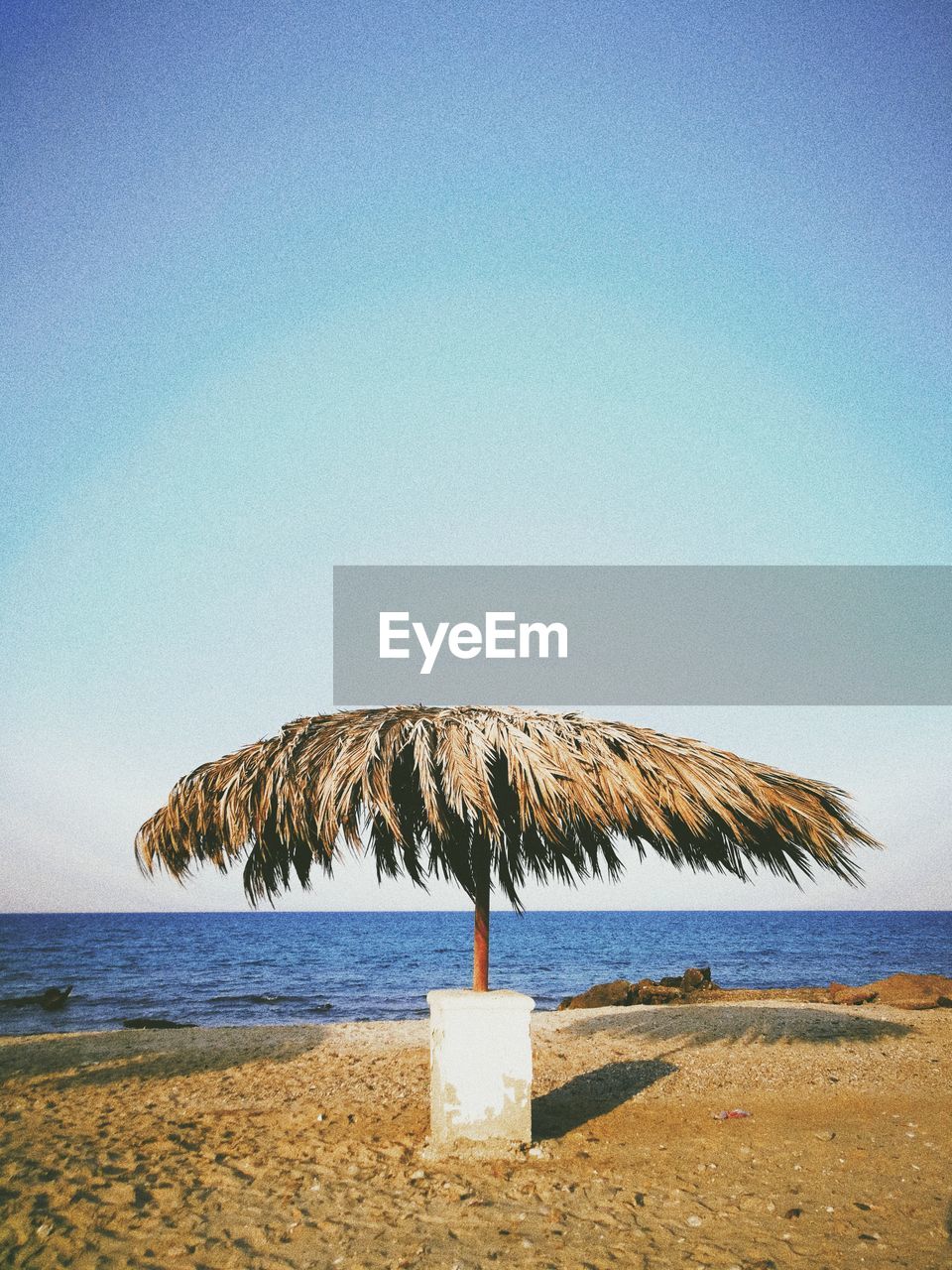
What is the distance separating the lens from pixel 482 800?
5.08 m

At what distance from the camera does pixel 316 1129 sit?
5.61 meters

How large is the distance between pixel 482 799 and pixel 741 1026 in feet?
24.6

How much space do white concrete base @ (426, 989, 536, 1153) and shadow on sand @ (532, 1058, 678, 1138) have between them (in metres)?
0.64

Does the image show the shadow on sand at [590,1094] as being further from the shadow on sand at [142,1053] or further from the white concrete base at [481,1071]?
the shadow on sand at [142,1053]

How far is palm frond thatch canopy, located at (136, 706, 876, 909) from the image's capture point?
5.25m

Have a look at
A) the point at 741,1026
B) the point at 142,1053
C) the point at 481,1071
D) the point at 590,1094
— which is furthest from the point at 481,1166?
the point at 741,1026

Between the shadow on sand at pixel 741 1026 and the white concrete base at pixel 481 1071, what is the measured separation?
445 cm

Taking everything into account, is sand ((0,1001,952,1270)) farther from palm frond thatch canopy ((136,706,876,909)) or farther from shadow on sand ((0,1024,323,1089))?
palm frond thatch canopy ((136,706,876,909))

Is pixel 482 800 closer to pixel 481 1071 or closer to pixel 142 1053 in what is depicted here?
pixel 481 1071

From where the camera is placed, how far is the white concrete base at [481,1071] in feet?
16.1

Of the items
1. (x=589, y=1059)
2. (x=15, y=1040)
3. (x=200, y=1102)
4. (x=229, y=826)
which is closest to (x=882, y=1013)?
(x=589, y=1059)

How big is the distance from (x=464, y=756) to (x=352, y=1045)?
20.3 feet

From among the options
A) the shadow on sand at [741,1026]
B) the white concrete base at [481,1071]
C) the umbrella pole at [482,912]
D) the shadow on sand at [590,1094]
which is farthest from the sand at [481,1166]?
the umbrella pole at [482,912]

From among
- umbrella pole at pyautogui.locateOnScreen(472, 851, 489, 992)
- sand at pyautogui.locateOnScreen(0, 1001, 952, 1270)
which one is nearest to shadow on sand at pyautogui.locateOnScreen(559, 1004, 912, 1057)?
sand at pyautogui.locateOnScreen(0, 1001, 952, 1270)
